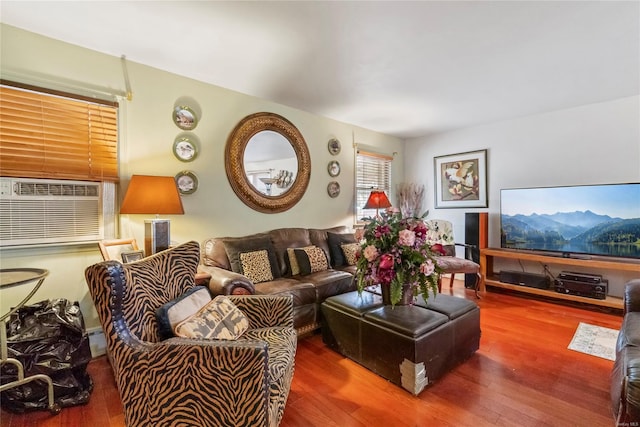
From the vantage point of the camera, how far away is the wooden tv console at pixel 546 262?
312cm

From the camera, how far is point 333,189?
4.25 m

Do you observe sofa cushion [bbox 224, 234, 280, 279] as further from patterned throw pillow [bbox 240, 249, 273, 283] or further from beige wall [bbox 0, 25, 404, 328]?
beige wall [bbox 0, 25, 404, 328]

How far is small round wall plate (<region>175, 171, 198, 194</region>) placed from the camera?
9.24 feet

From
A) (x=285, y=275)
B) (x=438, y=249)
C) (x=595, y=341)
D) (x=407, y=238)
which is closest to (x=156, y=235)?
(x=285, y=275)

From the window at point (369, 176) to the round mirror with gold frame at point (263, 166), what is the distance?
114 cm

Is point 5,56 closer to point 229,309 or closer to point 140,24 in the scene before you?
point 140,24

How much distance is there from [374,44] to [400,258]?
1.66 m

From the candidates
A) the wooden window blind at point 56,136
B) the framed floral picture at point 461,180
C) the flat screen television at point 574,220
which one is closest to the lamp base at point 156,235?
the wooden window blind at point 56,136

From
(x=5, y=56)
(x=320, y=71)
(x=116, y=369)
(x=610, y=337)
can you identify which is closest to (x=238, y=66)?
(x=320, y=71)

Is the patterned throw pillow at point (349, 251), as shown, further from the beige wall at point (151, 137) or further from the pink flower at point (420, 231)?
the pink flower at point (420, 231)

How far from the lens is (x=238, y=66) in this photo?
2.64 meters

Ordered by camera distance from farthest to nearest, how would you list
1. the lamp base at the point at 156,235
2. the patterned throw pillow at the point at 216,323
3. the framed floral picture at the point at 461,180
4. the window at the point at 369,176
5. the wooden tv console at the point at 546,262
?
the window at the point at 369,176 → the framed floral picture at the point at 461,180 → the wooden tv console at the point at 546,262 → the lamp base at the point at 156,235 → the patterned throw pillow at the point at 216,323

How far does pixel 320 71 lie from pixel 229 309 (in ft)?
7.22

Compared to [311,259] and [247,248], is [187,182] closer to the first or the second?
[247,248]
